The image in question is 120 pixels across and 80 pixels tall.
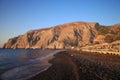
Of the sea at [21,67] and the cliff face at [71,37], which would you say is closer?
the sea at [21,67]

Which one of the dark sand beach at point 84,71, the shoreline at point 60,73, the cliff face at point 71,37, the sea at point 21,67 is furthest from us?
the cliff face at point 71,37

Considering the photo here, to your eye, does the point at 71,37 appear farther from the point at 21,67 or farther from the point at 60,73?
the point at 60,73

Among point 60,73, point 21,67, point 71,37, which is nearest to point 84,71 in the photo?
point 60,73

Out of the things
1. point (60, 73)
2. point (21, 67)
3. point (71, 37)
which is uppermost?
point (71, 37)

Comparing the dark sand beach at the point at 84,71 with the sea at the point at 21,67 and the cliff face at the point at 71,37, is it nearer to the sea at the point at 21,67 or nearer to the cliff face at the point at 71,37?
the sea at the point at 21,67

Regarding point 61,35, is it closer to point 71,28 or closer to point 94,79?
point 71,28

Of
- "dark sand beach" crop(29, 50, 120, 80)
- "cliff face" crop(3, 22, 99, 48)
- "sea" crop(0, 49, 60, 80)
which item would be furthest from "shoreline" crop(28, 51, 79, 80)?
"cliff face" crop(3, 22, 99, 48)

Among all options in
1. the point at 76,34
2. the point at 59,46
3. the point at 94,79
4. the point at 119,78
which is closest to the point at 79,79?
the point at 94,79

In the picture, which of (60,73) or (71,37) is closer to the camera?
(60,73)

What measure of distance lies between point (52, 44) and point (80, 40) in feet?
101

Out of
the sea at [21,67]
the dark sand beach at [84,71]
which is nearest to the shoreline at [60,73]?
the dark sand beach at [84,71]

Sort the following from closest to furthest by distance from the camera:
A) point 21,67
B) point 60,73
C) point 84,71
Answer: point 60,73 < point 84,71 < point 21,67

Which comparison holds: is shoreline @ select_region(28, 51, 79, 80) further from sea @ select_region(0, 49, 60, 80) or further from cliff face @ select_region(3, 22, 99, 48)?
cliff face @ select_region(3, 22, 99, 48)

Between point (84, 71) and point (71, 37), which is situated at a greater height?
point (71, 37)
